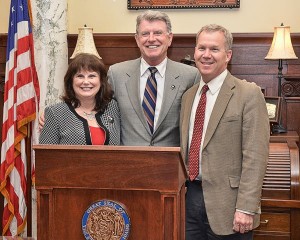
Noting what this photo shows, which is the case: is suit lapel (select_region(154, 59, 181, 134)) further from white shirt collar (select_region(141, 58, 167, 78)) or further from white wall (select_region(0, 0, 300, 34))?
white wall (select_region(0, 0, 300, 34))

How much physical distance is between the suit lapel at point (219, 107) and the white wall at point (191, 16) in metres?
2.82

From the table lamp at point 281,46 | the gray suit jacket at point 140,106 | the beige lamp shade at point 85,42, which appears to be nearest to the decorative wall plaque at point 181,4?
the beige lamp shade at point 85,42

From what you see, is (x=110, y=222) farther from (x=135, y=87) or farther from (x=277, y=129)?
(x=277, y=129)

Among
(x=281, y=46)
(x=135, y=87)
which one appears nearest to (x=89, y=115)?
(x=135, y=87)

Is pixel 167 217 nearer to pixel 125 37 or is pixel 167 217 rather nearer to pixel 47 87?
pixel 47 87

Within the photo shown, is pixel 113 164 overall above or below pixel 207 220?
above

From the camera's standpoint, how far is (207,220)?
279 centimetres

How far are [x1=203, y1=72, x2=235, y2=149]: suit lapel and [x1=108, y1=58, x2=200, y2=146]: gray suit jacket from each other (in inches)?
11.6

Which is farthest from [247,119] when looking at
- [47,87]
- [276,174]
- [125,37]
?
[125,37]

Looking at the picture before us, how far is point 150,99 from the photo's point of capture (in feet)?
9.73

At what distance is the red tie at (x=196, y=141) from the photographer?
9.07 feet

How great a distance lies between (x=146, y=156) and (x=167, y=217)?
0.24m

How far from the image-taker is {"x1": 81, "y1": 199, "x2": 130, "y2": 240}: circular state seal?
A: 205 centimetres

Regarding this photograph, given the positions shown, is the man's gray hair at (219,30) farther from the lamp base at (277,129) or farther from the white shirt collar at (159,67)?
the lamp base at (277,129)
